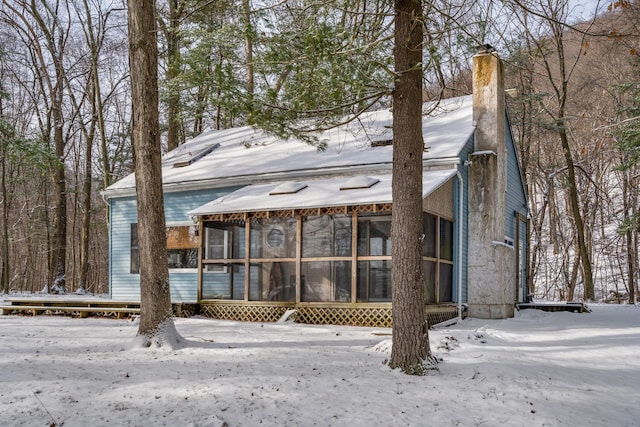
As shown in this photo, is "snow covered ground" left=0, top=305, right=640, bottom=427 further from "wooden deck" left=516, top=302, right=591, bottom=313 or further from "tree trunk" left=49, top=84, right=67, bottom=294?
"tree trunk" left=49, top=84, right=67, bottom=294

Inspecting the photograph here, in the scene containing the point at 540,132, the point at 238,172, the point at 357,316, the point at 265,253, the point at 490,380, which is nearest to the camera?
the point at 490,380

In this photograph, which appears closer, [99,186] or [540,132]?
[540,132]

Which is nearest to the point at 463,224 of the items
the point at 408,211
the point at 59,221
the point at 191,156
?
the point at 408,211

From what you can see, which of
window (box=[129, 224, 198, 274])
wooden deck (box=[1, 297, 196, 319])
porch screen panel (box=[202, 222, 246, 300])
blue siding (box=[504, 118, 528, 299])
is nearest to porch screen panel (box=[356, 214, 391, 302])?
porch screen panel (box=[202, 222, 246, 300])

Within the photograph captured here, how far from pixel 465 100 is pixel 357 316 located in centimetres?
730

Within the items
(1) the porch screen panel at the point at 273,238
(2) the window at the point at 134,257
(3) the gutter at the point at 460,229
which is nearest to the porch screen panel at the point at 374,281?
(1) the porch screen panel at the point at 273,238

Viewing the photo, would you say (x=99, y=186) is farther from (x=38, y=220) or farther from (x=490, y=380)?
(x=490, y=380)

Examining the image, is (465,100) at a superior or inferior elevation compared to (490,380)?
superior

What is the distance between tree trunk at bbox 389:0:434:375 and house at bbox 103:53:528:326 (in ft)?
8.90

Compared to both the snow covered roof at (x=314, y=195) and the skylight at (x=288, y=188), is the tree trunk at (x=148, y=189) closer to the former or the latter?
the snow covered roof at (x=314, y=195)

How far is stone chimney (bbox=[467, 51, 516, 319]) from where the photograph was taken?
39.6 ft

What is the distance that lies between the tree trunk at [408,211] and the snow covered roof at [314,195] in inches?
133

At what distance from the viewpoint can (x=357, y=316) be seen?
10.1 metres

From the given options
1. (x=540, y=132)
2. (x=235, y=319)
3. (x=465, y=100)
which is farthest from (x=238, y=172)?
(x=540, y=132)
